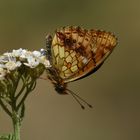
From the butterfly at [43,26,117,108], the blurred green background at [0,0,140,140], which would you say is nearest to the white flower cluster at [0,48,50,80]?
the butterfly at [43,26,117,108]

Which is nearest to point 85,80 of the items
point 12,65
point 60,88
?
point 60,88

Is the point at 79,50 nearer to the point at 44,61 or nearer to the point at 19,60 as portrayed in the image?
the point at 44,61

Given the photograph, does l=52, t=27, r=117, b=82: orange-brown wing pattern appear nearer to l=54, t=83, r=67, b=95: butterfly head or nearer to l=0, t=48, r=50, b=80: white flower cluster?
l=54, t=83, r=67, b=95: butterfly head

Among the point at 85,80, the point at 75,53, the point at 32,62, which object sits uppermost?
the point at 85,80

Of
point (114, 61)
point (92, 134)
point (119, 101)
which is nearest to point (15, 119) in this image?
point (92, 134)

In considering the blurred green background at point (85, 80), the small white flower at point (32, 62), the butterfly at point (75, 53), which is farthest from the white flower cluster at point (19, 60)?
the blurred green background at point (85, 80)

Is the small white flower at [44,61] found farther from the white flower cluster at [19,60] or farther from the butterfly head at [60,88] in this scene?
the butterfly head at [60,88]

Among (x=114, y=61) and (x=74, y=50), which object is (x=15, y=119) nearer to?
(x=74, y=50)
